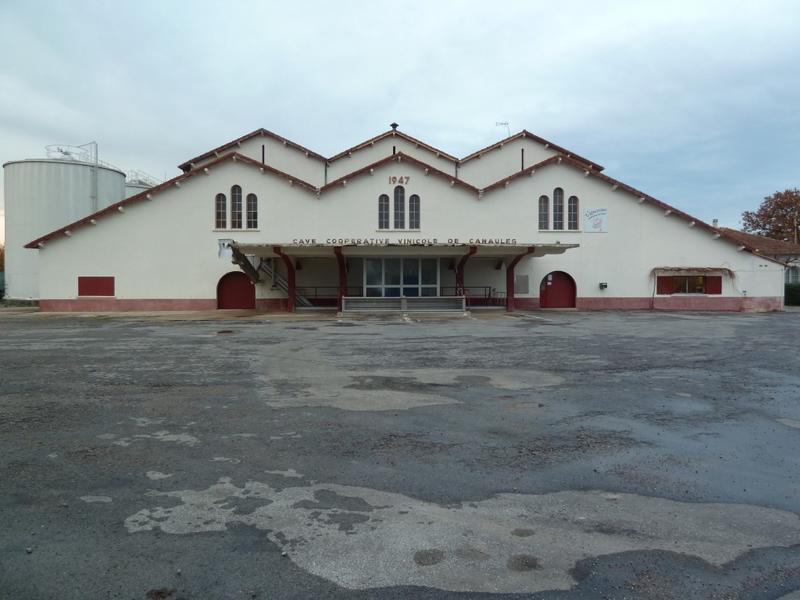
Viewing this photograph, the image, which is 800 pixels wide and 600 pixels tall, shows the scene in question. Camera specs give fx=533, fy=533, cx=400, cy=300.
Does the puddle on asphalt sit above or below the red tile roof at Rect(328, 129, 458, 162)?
below

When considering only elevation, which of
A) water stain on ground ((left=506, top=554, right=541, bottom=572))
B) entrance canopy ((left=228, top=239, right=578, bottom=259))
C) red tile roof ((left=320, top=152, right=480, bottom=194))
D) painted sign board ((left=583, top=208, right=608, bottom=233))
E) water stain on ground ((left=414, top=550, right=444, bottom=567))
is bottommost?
water stain on ground ((left=506, top=554, right=541, bottom=572))

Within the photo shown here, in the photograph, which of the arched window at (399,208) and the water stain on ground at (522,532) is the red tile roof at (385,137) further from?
the water stain on ground at (522,532)

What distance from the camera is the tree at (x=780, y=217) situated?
56.4 m

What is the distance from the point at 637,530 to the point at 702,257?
105ft

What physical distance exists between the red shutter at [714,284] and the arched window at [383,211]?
19.3m

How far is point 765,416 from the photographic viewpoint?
7.12m

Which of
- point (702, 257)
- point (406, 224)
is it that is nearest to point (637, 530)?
point (406, 224)

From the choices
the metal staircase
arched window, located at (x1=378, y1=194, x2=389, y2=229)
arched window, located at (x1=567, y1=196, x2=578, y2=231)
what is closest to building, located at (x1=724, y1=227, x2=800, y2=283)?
arched window, located at (x1=567, y1=196, x2=578, y2=231)

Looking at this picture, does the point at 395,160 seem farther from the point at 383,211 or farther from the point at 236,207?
the point at 236,207

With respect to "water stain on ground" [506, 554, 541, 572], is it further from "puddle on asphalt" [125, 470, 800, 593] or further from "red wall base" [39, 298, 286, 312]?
"red wall base" [39, 298, 286, 312]

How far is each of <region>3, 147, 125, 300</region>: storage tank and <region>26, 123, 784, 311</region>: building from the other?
612cm

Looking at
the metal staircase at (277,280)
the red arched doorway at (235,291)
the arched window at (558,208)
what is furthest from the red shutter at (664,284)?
the red arched doorway at (235,291)

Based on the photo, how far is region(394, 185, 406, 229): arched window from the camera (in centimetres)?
3009

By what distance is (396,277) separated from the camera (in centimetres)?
3008
